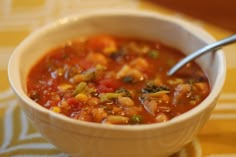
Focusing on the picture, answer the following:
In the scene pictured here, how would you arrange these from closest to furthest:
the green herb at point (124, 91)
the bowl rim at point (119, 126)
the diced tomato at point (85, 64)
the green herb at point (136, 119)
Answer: the bowl rim at point (119, 126), the green herb at point (136, 119), the green herb at point (124, 91), the diced tomato at point (85, 64)

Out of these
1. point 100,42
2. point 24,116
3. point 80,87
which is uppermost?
point 100,42

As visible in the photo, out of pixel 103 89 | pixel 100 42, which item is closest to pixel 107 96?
pixel 103 89

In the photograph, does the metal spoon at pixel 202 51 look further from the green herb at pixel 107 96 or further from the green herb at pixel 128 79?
the green herb at pixel 107 96

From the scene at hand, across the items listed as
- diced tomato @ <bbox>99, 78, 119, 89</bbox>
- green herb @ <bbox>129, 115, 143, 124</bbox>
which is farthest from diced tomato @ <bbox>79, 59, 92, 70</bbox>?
green herb @ <bbox>129, 115, 143, 124</bbox>

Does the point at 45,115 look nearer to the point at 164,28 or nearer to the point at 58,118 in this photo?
the point at 58,118

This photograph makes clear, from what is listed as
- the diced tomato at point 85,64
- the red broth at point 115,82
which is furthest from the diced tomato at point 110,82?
the diced tomato at point 85,64

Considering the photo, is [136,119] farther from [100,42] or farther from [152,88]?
[100,42]

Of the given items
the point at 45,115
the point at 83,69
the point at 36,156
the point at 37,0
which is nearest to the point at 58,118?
the point at 45,115
